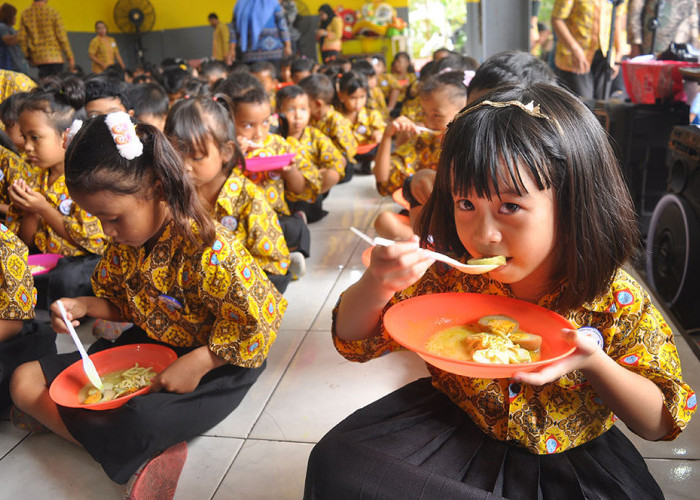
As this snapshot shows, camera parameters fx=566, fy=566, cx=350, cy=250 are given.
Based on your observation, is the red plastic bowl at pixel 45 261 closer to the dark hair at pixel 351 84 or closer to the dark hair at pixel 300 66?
the dark hair at pixel 351 84

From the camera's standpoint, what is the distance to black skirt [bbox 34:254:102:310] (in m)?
1.99

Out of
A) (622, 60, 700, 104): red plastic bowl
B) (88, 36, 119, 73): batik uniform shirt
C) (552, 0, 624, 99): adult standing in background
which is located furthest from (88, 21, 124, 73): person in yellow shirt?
(622, 60, 700, 104): red plastic bowl

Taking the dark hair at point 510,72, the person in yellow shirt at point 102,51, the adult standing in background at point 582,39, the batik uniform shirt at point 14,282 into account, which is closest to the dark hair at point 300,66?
the adult standing in background at point 582,39

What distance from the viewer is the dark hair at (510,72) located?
1.66 meters

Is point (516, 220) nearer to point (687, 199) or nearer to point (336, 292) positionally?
point (687, 199)

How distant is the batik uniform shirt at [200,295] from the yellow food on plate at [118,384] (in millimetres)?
119

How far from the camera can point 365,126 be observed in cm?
420

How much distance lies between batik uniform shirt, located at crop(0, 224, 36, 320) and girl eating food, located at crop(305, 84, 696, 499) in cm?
99

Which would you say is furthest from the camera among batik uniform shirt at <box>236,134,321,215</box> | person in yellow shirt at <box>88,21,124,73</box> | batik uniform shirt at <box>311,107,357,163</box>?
person in yellow shirt at <box>88,21,124,73</box>

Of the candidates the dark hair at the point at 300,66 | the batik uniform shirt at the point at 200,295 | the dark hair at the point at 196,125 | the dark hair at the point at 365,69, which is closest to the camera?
the batik uniform shirt at the point at 200,295

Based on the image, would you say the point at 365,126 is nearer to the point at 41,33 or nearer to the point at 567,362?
the point at 567,362

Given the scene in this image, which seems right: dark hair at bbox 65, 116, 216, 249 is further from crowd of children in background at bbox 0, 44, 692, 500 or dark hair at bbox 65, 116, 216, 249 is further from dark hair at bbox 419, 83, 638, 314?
dark hair at bbox 419, 83, 638, 314

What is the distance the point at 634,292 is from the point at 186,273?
941 millimetres

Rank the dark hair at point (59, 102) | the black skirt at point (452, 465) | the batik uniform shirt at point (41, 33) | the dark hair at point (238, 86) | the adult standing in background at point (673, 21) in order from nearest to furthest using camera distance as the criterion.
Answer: the black skirt at point (452, 465) < the dark hair at point (59, 102) < the dark hair at point (238, 86) < the adult standing in background at point (673, 21) < the batik uniform shirt at point (41, 33)
